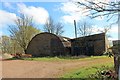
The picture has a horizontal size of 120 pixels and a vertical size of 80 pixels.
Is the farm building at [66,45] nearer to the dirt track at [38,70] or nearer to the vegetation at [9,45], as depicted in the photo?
the vegetation at [9,45]

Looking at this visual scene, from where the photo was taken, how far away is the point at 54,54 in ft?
123

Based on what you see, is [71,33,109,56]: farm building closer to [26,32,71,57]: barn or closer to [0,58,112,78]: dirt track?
[26,32,71,57]: barn

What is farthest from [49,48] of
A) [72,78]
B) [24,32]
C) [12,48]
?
[72,78]

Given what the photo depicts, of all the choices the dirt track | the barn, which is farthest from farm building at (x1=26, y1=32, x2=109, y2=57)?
the dirt track

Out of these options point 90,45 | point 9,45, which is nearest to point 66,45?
point 90,45

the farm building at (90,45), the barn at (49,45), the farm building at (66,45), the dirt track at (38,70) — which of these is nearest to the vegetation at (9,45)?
the farm building at (66,45)

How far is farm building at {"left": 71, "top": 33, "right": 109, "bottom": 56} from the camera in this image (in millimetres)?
34312

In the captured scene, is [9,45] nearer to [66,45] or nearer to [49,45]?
[49,45]

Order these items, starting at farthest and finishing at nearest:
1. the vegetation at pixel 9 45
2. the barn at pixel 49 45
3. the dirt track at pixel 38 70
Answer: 1. the vegetation at pixel 9 45
2. the barn at pixel 49 45
3. the dirt track at pixel 38 70

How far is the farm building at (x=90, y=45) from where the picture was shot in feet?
113

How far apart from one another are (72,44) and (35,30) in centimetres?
1346

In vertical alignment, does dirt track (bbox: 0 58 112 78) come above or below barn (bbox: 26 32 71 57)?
below

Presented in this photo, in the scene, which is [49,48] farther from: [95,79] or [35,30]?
[95,79]

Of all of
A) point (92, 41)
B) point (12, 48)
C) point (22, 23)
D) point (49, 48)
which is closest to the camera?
point (92, 41)
